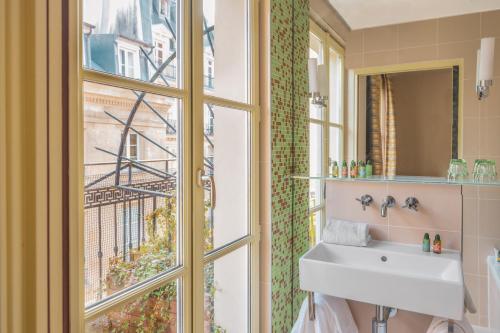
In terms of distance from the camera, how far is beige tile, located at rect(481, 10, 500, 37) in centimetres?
167

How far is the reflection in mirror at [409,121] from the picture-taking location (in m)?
1.73

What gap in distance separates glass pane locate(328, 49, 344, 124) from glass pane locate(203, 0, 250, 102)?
543 millimetres

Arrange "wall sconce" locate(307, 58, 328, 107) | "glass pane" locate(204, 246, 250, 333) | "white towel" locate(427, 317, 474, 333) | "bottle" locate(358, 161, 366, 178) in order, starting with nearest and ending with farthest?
"white towel" locate(427, 317, 474, 333) → "glass pane" locate(204, 246, 250, 333) → "bottle" locate(358, 161, 366, 178) → "wall sconce" locate(307, 58, 328, 107)

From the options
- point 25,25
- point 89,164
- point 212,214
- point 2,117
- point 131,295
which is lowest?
point 131,295

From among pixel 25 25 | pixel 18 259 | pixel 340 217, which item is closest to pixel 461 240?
pixel 340 217

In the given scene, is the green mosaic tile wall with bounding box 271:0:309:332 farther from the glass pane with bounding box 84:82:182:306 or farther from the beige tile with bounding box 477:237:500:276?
the beige tile with bounding box 477:237:500:276

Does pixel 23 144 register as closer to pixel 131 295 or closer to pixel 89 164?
pixel 89 164

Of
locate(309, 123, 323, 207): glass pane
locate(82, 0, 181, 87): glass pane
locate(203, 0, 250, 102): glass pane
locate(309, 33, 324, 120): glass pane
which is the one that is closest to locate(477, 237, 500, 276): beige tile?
locate(309, 123, 323, 207): glass pane

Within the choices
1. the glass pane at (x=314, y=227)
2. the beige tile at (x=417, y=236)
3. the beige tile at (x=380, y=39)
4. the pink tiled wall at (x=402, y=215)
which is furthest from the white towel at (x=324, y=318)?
the beige tile at (x=380, y=39)

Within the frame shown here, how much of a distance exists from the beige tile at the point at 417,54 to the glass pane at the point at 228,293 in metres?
1.33

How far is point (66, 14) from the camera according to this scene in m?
0.87

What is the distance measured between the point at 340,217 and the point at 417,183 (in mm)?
463

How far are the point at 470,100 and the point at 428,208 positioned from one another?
580 millimetres

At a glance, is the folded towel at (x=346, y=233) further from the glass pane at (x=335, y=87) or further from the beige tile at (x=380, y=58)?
the beige tile at (x=380, y=58)
